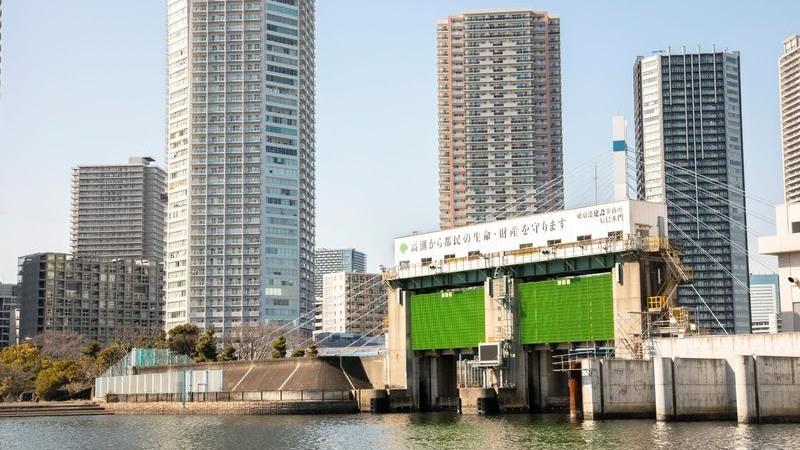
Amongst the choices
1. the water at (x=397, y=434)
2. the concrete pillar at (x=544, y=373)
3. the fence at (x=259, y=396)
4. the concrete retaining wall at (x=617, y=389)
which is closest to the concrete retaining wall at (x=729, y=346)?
the concrete retaining wall at (x=617, y=389)

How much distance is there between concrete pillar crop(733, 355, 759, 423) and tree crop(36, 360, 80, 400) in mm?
105722

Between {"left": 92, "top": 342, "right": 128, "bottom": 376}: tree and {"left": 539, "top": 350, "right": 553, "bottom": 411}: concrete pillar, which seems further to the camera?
{"left": 92, "top": 342, "right": 128, "bottom": 376}: tree

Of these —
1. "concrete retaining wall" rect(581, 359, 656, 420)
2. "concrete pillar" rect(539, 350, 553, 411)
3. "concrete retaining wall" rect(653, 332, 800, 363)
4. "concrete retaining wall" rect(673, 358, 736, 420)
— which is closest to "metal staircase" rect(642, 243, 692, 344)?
"concrete retaining wall" rect(653, 332, 800, 363)

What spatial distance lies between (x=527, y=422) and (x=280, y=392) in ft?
121

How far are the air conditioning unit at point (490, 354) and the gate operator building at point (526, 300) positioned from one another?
0.32ft

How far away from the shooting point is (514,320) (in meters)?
113

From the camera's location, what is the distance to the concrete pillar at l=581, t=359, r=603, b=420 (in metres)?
89.9

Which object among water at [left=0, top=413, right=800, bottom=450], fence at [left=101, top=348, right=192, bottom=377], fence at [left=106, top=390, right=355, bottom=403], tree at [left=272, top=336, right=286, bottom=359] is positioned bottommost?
water at [left=0, top=413, right=800, bottom=450]

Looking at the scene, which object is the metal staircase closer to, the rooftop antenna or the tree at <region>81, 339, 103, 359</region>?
the rooftop antenna

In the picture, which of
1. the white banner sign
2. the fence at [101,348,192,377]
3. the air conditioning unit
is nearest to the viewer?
the white banner sign

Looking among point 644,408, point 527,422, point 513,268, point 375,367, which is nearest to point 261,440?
point 527,422

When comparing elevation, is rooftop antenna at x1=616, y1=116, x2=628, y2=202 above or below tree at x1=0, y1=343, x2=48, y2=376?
above

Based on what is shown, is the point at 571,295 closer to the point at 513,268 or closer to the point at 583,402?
the point at 513,268

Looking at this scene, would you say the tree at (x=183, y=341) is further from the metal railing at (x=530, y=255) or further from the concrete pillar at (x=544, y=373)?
the concrete pillar at (x=544, y=373)
